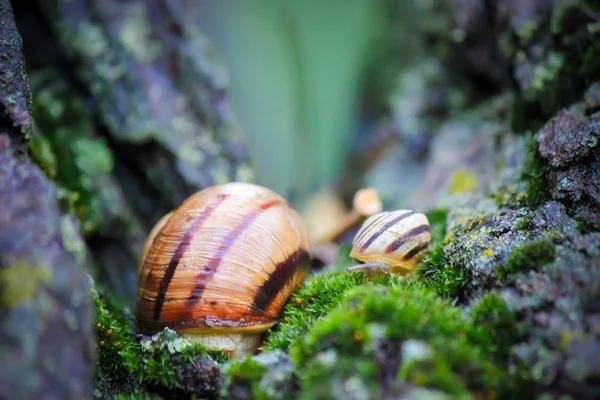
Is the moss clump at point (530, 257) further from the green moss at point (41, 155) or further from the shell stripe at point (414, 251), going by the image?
the green moss at point (41, 155)

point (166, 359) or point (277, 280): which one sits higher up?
point (277, 280)

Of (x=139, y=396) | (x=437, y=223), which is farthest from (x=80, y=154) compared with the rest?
(x=437, y=223)

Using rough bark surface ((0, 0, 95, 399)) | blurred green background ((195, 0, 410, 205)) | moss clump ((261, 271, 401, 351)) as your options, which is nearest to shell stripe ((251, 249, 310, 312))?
moss clump ((261, 271, 401, 351))

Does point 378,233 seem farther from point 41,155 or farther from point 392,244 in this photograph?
point 41,155

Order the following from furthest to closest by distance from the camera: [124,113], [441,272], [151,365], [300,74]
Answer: [300,74]
[124,113]
[441,272]
[151,365]

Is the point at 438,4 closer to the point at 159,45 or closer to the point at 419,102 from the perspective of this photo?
the point at 419,102

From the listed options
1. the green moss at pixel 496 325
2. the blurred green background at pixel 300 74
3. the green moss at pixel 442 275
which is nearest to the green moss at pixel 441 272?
the green moss at pixel 442 275

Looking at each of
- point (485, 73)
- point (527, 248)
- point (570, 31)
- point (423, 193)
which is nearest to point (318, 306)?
point (527, 248)
